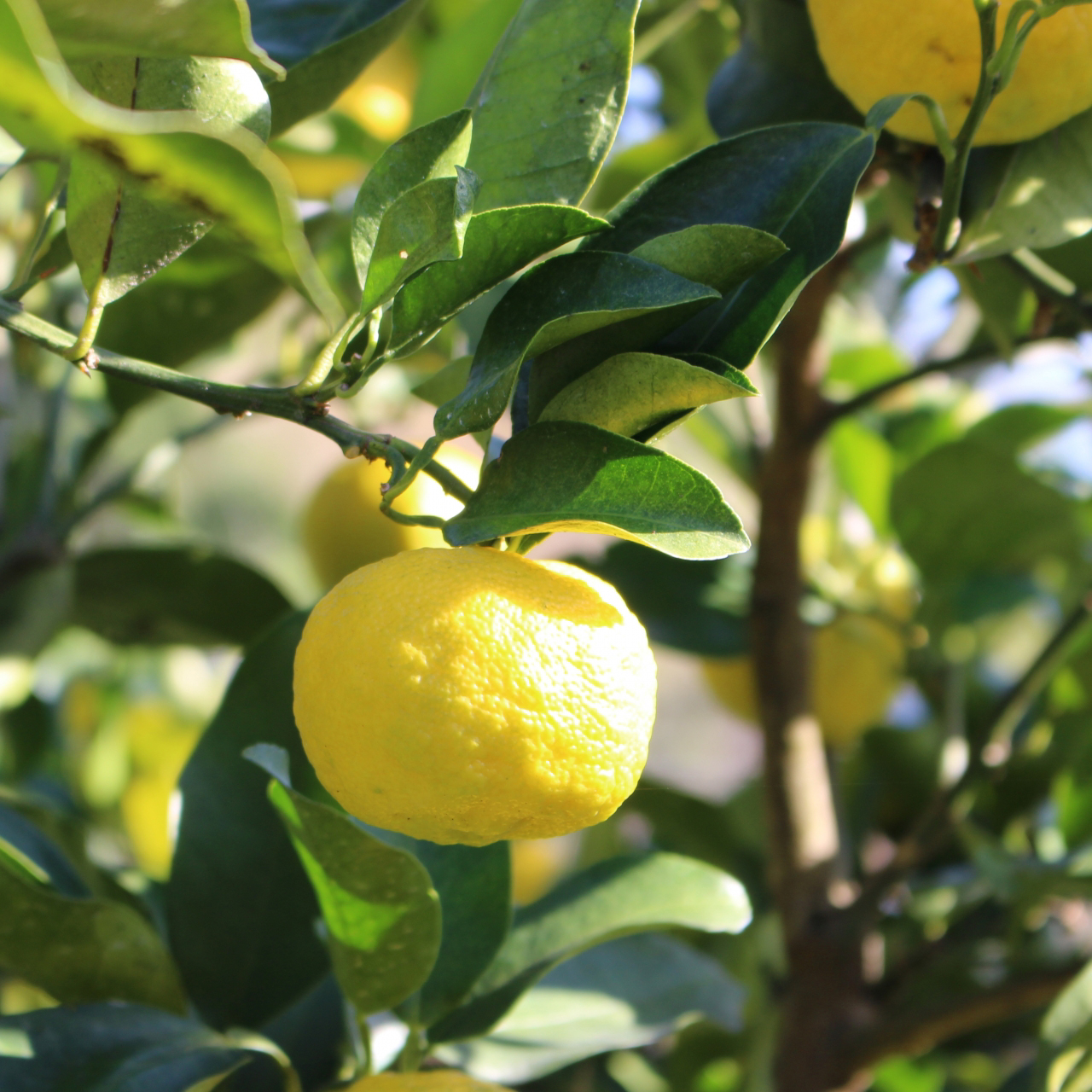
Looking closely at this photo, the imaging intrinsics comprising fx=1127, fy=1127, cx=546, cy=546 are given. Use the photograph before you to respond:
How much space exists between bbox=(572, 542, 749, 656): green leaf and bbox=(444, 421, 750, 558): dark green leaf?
61cm

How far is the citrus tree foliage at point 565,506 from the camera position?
42cm

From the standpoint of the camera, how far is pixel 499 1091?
1.73 feet

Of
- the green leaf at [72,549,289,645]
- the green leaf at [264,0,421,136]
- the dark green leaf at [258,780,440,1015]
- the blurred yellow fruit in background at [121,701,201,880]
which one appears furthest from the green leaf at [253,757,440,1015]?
the blurred yellow fruit in background at [121,701,201,880]

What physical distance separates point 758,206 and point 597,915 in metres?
0.42

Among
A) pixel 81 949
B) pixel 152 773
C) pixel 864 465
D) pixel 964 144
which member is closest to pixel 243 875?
pixel 81 949

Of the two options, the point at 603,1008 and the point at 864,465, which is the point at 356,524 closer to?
the point at 603,1008

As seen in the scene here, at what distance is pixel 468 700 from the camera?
395mm

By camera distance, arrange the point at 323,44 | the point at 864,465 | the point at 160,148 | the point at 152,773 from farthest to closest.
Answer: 1. the point at 152,773
2. the point at 864,465
3. the point at 323,44
4. the point at 160,148

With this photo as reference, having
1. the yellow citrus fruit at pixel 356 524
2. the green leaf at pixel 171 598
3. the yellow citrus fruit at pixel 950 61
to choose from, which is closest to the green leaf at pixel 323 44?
the yellow citrus fruit at pixel 950 61

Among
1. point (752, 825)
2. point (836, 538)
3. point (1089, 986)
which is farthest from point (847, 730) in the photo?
point (1089, 986)

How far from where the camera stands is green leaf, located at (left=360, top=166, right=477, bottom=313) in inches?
15.8

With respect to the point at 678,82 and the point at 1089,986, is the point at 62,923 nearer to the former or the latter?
the point at 1089,986

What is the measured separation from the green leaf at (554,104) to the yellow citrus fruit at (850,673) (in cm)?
70

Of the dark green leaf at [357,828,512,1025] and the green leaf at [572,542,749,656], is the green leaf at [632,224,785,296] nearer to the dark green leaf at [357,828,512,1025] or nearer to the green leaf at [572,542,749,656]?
the dark green leaf at [357,828,512,1025]
